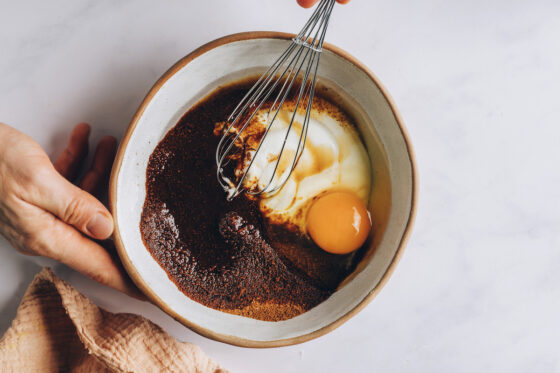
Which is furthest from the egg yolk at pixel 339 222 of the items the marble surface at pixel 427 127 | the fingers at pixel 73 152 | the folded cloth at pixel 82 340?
the fingers at pixel 73 152

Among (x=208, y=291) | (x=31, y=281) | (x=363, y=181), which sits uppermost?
(x=363, y=181)

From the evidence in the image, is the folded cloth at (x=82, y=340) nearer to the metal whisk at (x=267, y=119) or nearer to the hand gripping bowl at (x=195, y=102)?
the hand gripping bowl at (x=195, y=102)

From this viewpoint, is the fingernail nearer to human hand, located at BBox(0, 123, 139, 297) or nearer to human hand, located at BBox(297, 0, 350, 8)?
human hand, located at BBox(0, 123, 139, 297)

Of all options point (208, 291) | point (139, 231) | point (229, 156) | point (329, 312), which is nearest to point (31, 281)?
point (139, 231)

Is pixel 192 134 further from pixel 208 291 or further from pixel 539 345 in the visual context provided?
pixel 539 345

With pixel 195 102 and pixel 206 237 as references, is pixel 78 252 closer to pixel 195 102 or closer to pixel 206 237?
pixel 206 237

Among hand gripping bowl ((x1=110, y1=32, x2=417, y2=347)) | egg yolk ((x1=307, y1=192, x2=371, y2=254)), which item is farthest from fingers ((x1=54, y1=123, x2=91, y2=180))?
egg yolk ((x1=307, y1=192, x2=371, y2=254))

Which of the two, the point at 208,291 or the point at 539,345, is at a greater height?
the point at 539,345
